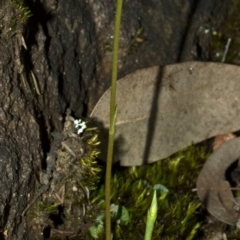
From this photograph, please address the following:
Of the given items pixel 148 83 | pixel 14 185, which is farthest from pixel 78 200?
pixel 148 83

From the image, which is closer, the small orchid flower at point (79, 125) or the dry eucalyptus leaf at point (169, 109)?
the small orchid flower at point (79, 125)

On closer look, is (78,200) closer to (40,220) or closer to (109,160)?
A: (40,220)

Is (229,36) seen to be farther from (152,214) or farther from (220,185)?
(152,214)

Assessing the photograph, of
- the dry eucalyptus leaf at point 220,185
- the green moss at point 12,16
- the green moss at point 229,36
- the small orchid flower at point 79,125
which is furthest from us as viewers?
the green moss at point 229,36

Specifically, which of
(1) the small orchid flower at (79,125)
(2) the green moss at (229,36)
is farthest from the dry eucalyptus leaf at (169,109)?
(2) the green moss at (229,36)

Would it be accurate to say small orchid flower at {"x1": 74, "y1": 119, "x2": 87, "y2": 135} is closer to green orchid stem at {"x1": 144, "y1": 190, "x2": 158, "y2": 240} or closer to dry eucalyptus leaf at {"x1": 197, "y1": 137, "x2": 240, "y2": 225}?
dry eucalyptus leaf at {"x1": 197, "y1": 137, "x2": 240, "y2": 225}

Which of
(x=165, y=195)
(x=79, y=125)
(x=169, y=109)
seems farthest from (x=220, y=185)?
(x=79, y=125)

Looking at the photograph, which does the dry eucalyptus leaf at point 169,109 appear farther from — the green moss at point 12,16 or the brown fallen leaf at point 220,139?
the green moss at point 12,16
